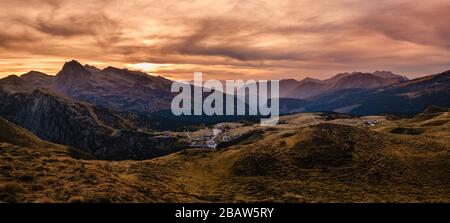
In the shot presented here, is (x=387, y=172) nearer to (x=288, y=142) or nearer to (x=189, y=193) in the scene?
(x=288, y=142)

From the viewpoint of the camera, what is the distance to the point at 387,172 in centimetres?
10562

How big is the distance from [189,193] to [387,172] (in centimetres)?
5506

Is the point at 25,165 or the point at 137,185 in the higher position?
the point at 25,165

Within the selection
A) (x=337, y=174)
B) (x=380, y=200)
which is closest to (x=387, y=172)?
(x=337, y=174)

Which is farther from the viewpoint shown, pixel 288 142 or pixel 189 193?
pixel 288 142
